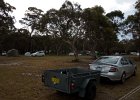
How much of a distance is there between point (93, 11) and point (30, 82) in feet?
67.9

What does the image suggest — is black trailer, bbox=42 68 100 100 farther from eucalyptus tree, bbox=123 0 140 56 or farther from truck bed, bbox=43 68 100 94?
eucalyptus tree, bbox=123 0 140 56

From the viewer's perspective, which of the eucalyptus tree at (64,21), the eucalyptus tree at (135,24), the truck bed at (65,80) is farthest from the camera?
the eucalyptus tree at (135,24)

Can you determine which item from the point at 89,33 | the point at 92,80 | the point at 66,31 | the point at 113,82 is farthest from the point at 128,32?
the point at 92,80

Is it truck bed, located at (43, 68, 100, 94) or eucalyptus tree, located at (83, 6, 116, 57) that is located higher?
eucalyptus tree, located at (83, 6, 116, 57)

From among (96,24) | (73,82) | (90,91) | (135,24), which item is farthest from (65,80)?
(135,24)

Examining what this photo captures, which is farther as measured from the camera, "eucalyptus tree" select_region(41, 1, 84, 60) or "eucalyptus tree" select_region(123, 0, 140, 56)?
"eucalyptus tree" select_region(123, 0, 140, 56)

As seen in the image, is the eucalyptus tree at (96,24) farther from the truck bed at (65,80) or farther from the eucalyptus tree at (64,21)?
the truck bed at (65,80)

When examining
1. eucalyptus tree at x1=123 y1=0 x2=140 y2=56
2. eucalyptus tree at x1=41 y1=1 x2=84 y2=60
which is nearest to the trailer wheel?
eucalyptus tree at x1=41 y1=1 x2=84 y2=60

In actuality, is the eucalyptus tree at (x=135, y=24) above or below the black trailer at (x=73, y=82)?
above

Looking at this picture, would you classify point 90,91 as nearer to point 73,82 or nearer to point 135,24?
point 73,82

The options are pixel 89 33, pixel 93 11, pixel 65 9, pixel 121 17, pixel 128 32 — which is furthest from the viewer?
pixel 121 17

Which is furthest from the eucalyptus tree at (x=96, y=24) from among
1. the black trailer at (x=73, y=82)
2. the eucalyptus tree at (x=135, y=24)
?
the black trailer at (x=73, y=82)

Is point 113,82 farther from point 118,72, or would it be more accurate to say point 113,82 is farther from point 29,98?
point 29,98

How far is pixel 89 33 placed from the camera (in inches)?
1340
